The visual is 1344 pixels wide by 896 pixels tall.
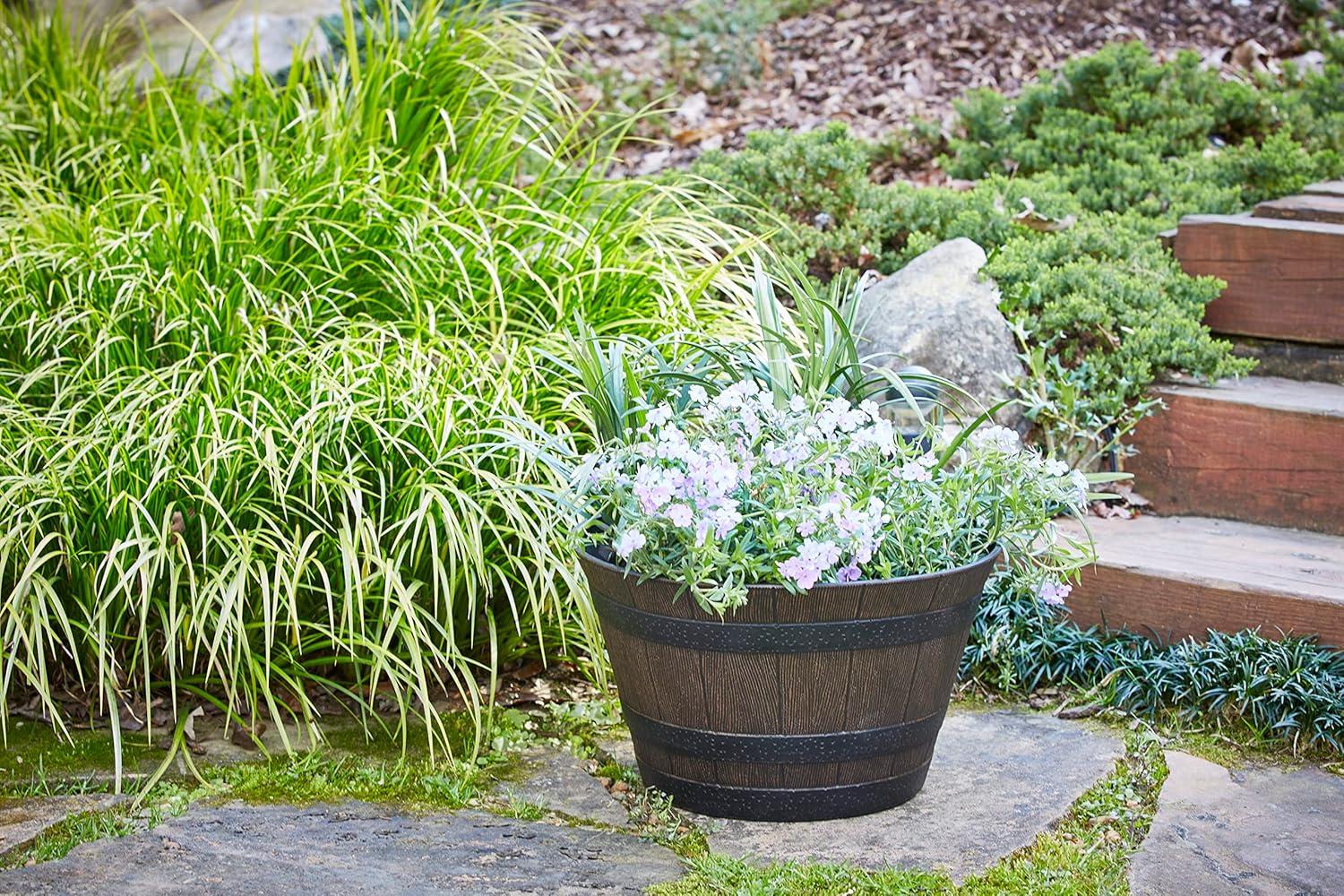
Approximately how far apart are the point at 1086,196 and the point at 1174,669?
6.49 feet

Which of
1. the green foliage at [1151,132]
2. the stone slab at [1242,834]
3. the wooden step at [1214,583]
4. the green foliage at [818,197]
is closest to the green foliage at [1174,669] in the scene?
the wooden step at [1214,583]

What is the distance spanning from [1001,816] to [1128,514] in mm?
1341

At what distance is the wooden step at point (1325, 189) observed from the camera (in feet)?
13.4

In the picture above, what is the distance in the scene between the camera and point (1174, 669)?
109 inches

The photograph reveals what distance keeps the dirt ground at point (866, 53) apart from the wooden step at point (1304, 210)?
158cm

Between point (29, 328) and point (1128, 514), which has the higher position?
point (29, 328)

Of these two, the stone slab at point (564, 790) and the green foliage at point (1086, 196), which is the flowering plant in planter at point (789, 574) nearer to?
the stone slab at point (564, 790)

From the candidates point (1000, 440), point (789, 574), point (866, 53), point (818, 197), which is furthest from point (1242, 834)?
point (866, 53)

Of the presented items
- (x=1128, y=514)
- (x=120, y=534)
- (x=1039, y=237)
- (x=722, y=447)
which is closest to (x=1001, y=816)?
(x=722, y=447)

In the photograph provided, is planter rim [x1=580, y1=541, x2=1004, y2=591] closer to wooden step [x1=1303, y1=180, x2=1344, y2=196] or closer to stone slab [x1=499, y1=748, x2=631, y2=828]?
stone slab [x1=499, y1=748, x2=631, y2=828]

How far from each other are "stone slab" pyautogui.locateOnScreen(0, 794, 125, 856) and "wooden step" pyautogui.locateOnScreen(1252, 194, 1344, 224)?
3368 mm

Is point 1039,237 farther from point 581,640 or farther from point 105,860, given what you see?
point 105,860

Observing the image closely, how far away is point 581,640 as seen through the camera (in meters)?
2.95

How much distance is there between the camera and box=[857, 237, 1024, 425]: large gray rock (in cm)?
344
